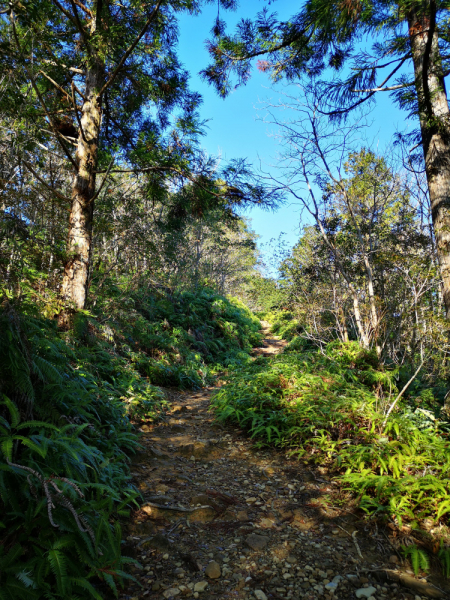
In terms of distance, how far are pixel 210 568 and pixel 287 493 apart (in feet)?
3.96

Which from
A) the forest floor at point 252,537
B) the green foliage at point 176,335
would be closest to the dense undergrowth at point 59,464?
the forest floor at point 252,537

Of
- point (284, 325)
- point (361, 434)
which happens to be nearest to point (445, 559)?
point (361, 434)

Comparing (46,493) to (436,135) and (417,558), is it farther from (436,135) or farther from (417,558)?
(436,135)

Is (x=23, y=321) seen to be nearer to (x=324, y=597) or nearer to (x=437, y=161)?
(x=324, y=597)

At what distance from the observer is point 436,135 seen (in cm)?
443

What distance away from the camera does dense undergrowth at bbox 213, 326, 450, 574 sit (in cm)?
260

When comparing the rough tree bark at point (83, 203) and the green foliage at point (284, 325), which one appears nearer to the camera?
the rough tree bark at point (83, 203)

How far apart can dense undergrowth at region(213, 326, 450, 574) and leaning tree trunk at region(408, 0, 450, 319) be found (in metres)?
1.73

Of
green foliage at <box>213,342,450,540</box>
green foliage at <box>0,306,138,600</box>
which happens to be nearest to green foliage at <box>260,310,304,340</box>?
green foliage at <box>213,342,450,540</box>

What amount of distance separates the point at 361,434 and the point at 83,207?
192 inches

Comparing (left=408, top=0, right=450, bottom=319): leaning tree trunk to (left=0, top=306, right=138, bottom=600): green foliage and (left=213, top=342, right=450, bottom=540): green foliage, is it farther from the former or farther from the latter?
(left=0, top=306, right=138, bottom=600): green foliage

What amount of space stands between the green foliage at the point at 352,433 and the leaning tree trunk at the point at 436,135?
1.80 metres

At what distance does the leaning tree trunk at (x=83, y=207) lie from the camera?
4.74m

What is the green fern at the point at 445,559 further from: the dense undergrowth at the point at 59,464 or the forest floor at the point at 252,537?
the dense undergrowth at the point at 59,464
